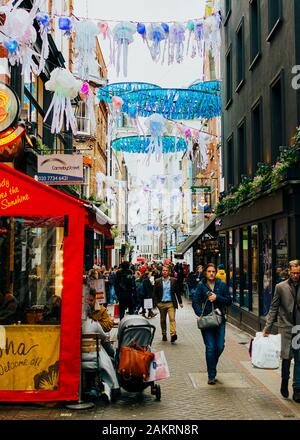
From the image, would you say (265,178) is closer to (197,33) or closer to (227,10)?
(197,33)

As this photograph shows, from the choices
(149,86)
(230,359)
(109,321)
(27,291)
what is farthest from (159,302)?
(149,86)

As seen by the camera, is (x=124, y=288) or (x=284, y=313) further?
(x=124, y=288)

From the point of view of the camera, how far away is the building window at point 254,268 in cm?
1444

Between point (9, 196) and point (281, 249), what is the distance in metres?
6.82

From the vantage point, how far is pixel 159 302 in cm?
1314

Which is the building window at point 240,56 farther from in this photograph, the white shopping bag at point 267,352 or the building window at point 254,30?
the white shopping bag at point 267,352

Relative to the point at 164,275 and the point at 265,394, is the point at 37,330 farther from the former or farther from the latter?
the point at 164,275

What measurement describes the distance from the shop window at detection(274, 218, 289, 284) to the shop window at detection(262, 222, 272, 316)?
1.98 ft

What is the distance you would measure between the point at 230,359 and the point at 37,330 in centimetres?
485

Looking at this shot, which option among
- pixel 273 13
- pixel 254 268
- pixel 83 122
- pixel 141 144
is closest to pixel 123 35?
pixel 273 13

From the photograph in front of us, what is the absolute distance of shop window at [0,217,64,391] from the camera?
7117 mm

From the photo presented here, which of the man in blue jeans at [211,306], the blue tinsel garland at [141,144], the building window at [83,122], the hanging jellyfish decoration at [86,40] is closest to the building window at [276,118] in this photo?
the hanging jellyfish decoration at [86,40]

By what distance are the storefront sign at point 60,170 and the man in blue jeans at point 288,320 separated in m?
6.97

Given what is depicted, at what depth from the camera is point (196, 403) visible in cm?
730
